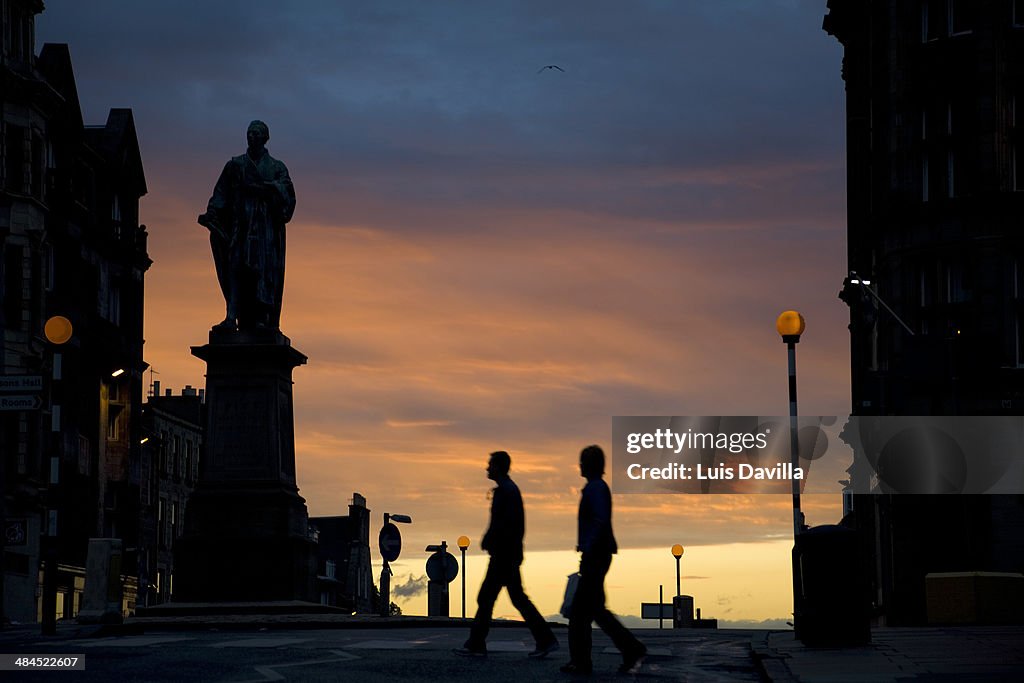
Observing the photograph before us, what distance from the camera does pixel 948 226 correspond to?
1876 inches

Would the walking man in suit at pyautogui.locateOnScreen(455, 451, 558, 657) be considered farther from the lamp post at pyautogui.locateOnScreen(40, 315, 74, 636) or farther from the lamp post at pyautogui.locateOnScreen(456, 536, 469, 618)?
the lamp post at pyautogui.locateOnScreen(456, 536, 469, 618)

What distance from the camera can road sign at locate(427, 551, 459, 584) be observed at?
39938 mm

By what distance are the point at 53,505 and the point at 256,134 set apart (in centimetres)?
919

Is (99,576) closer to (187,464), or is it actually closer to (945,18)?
(945,18)

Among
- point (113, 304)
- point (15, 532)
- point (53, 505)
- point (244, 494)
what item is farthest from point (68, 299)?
point (53, 505)

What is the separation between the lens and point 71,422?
67000 mm

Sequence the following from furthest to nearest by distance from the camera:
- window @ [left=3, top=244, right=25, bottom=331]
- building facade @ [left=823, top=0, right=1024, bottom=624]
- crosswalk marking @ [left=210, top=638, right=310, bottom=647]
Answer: window @ [left=3, top=244, right=25, bottom=331]
building facade @ [left=823, top=0, right=1024, bottom=624]
crosswalk marking @ [left=210, top=638, right=310, bottom=647]

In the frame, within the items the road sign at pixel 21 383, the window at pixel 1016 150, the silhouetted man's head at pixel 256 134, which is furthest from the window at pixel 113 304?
the road sign at pixel 21 383

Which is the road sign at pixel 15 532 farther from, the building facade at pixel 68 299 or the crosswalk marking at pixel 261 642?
the crosswalk marking at pixel 261 642

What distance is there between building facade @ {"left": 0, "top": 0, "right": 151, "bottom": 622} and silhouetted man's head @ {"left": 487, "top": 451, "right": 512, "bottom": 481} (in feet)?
92.7

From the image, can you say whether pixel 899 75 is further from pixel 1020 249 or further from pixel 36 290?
pixel 36 290

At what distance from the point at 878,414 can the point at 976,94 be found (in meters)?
9.33

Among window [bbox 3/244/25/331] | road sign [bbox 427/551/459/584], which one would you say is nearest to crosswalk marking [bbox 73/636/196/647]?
road sign [bbox 427/551/459/584]

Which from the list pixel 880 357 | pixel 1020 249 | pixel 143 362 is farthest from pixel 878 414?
pixel 143 362
